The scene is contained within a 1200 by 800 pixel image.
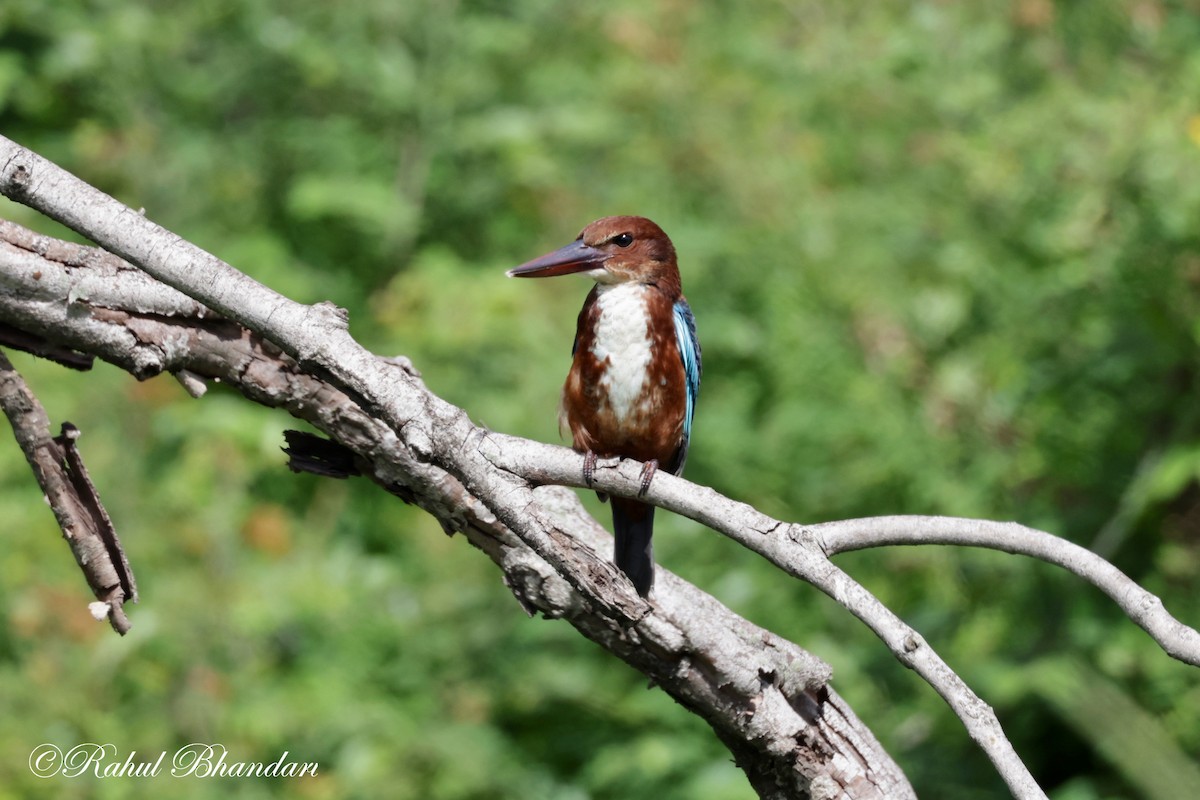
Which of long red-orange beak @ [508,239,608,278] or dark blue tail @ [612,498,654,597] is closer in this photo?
dark blue tail @ [612,498,654,597]

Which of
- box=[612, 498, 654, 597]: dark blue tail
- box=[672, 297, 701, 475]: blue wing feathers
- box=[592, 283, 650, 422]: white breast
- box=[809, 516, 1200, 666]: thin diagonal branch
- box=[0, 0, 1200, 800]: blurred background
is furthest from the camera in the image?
box=[0, 0, 1200, 800]: blurred background

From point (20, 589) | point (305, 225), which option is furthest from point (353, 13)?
point (20, 589)

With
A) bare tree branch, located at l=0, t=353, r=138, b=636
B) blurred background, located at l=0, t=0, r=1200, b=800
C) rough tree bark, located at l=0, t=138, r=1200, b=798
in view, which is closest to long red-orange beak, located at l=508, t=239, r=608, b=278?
rough tree bark, located at l=0, t=138, r=1200, b=798

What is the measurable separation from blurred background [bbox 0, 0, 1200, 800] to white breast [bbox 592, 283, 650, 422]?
1145 millimetres

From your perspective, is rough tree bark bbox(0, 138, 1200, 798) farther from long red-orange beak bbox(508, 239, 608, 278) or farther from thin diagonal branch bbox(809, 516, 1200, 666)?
long red-orange beak bbox(508, 239, 608, 278)

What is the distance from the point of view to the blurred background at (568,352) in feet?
11.8

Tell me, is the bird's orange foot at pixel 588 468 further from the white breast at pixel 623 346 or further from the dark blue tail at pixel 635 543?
the white breast at pixel 623 346

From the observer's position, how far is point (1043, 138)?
4340 millimetres

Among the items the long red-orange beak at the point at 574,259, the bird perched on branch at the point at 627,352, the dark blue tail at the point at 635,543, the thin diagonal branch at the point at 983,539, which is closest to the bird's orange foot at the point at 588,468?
the dark blue tail at the point at 635,543

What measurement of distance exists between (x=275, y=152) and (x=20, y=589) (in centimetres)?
212

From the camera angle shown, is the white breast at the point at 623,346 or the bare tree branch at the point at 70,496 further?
the white breast at the point at 623,346

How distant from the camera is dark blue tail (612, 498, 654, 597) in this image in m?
2.31

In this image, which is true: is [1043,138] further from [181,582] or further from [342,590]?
[181,582]

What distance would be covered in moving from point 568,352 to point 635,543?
1.94 meters
